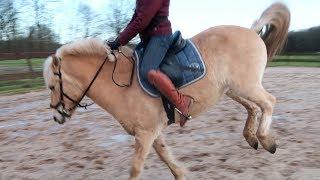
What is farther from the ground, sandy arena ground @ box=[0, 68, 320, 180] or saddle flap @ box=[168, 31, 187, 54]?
saddle flap @ box=[168, 31, 187, 54]

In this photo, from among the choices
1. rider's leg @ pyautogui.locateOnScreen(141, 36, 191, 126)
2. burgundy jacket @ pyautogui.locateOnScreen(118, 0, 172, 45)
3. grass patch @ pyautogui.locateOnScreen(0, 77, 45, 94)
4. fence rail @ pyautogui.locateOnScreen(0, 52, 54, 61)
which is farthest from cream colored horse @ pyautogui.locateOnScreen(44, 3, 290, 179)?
fence rail @ pyautogui.locateOnScreen(0, 52, 54, 61)

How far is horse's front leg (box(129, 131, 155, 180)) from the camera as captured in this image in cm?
429

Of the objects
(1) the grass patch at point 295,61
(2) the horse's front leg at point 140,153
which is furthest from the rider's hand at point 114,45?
(1) the grass patch at point 295,61

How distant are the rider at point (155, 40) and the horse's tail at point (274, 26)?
1445 millimetres

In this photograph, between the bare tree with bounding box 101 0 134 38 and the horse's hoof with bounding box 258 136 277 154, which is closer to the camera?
the horse's hoof with bounding box 258 136 277 154

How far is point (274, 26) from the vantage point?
18.0 ft

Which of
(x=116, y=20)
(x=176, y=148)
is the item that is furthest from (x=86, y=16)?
(x=176, y=148)

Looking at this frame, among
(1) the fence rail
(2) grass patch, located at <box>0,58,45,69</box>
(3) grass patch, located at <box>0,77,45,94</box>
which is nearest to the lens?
(3) grass patch, located at <box>0,77,45,94</box>

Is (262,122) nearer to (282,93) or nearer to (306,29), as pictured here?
(282,93)

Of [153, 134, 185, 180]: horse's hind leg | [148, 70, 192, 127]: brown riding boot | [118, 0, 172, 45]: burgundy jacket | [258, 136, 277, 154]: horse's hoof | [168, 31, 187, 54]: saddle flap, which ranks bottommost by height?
[153, 134, 185, 180]: horse's hind leg

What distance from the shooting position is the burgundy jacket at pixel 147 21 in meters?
4.44

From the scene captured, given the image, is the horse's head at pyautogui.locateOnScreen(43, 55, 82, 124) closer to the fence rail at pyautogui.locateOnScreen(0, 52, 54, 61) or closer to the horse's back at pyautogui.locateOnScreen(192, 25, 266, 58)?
the horse's back at pyautogui.locateOnScreen(192, 25, 266, 58)

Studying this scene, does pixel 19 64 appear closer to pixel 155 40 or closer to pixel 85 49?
pixel 85 49

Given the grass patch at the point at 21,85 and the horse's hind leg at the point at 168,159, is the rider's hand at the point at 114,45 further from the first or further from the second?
the grass patch at the point at 21,85
